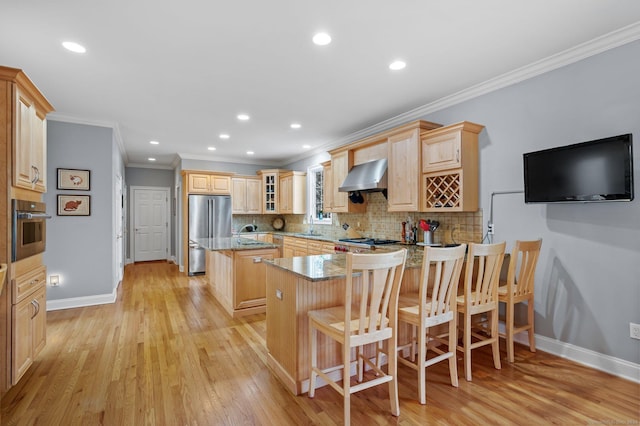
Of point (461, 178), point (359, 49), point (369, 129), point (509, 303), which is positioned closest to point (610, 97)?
point (461, 178)

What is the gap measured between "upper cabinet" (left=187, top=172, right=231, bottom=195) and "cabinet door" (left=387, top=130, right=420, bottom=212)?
416 cm

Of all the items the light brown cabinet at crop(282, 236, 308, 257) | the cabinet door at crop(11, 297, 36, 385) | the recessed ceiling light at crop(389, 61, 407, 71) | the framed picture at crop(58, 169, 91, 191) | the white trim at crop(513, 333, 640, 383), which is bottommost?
the white trim at crop(513, 333, 640, 383)

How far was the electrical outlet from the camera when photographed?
2.34m

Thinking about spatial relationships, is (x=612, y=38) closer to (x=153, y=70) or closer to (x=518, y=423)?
(x=518, y=423)

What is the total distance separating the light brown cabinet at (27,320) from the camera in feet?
7.34

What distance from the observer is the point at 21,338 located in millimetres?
2342

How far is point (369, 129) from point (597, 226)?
316 centimetres

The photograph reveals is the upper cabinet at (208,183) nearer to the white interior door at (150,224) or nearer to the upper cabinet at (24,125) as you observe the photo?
the white interior door at (150,224)

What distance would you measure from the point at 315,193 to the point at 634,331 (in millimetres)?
5196

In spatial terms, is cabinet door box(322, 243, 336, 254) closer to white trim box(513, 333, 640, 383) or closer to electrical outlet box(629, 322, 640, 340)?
white trim box(513, 333, 640, 383)

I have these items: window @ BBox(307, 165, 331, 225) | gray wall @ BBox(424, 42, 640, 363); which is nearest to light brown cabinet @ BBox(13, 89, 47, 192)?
gray wall @ BBox(424, 42, 640, 363)

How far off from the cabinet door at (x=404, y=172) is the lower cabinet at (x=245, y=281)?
1741 millimetres

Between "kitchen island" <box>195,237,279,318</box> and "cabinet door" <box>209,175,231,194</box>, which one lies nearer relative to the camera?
"kitchen island" <box>195,237,279,318</box>

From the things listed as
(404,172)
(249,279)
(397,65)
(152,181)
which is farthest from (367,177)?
(152,181)
